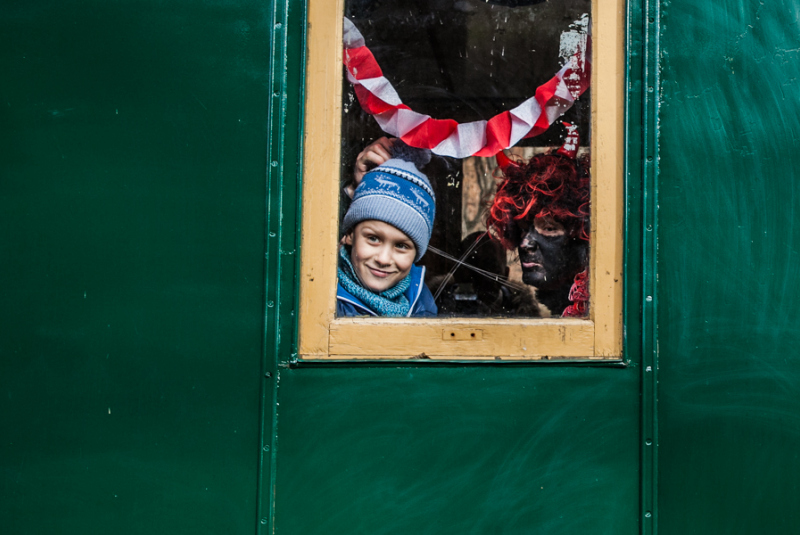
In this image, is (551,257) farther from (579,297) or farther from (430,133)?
(430,133)

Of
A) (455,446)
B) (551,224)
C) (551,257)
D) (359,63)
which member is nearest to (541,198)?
(551,224)

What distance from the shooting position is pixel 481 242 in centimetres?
152

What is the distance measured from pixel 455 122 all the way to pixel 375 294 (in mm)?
617

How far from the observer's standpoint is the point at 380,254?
5.02 feet

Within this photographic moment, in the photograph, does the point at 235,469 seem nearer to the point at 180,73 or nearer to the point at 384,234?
the point at 384,234

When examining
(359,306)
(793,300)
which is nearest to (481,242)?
(359,306)

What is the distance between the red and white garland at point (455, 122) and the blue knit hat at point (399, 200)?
0.10 metres

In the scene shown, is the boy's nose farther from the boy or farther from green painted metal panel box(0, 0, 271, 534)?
green painted metal panel box(0, 0, 271, 534)

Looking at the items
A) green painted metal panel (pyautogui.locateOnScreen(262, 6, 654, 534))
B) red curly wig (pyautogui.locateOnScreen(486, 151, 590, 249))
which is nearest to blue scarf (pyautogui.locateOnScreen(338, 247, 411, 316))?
green painted metal panel (pyautogui.locateOnScreen(262, 6, 654, 534))

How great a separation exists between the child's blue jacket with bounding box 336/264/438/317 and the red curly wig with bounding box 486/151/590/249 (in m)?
0.28

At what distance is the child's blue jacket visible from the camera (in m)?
1.51

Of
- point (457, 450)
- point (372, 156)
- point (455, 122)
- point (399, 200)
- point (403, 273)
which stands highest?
point (455, 122)

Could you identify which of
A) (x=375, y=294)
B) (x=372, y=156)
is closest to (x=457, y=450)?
(x=375, y=294)

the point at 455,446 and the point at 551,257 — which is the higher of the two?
the point at 551,257
